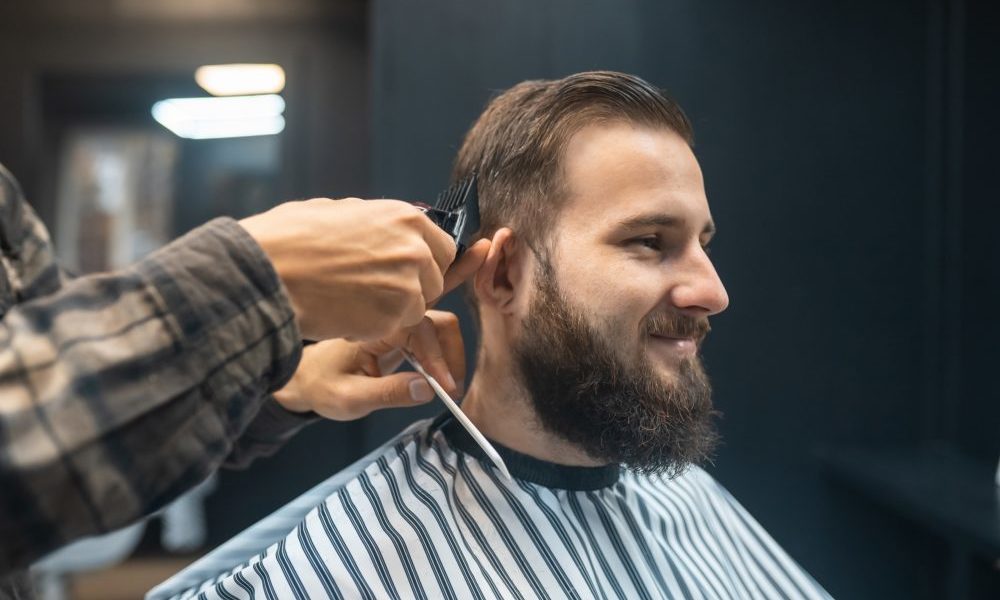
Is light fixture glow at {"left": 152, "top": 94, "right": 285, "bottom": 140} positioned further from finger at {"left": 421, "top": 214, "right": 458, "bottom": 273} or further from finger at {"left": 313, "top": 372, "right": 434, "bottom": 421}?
finger at {"left": 421, "top": 214, "right": 458, "bottom": 273}

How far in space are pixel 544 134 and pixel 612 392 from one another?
0.46 meters

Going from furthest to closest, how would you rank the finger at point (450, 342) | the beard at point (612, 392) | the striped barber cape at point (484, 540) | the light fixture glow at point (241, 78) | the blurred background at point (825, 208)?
the light fixture glow at point (241, 78)
the blurred background at point (825, 208)
the finger at point (450, 342)
the beard at point (612, 392)
the striped barber cape at point (484, 540)

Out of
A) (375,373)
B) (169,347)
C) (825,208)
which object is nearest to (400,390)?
(375,373)

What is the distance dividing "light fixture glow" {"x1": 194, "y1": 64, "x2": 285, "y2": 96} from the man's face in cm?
240

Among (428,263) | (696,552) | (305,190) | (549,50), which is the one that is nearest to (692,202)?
(428,263)

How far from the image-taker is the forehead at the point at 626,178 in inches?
51.8

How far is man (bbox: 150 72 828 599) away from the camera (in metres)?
1.25

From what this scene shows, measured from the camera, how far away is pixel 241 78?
3.41m

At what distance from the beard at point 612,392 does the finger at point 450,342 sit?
0.46 ft

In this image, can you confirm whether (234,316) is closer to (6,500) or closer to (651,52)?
(6,500)

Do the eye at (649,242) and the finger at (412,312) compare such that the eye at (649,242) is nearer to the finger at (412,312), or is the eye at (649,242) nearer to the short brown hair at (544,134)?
the short brown hair at (544,134)

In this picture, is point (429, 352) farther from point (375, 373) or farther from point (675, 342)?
point (675, 342)

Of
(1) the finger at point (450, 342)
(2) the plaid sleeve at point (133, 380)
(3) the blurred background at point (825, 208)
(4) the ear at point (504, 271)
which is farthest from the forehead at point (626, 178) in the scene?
(3) the blurred background at point (825, 208)

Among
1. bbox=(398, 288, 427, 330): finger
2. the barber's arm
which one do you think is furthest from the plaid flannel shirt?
the barber's arm
